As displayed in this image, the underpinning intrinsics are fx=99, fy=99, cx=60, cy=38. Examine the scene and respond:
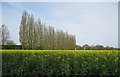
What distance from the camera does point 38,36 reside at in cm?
1281

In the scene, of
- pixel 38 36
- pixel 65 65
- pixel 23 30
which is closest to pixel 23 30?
pixel 23 30

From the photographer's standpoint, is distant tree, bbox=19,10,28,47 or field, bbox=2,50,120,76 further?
distant tree, bbox=19,10,28,47

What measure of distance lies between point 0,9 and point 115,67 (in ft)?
17.4

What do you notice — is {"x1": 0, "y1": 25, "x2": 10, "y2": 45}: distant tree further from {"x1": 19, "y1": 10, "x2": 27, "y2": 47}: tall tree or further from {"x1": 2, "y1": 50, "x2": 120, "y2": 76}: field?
{"x1": 2, "y1": 50, "x2": 120, "y2": 76}: field

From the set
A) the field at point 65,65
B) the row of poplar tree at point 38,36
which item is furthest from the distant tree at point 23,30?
the field at point 65,65

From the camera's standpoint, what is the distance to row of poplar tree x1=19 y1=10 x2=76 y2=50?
11695 millimetres

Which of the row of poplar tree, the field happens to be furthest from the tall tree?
the field

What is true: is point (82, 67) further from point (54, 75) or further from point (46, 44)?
point (46, 44)

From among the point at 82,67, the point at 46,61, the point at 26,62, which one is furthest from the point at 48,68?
the point at 82,67

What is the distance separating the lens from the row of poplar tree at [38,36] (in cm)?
1170

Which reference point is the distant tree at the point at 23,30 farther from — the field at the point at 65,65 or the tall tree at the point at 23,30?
the field at the point at 65,65

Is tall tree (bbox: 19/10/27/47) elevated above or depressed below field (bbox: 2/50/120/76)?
above

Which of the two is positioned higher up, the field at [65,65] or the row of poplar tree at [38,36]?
the row of poplar tree at [38,36]

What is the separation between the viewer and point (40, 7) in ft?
19.9
